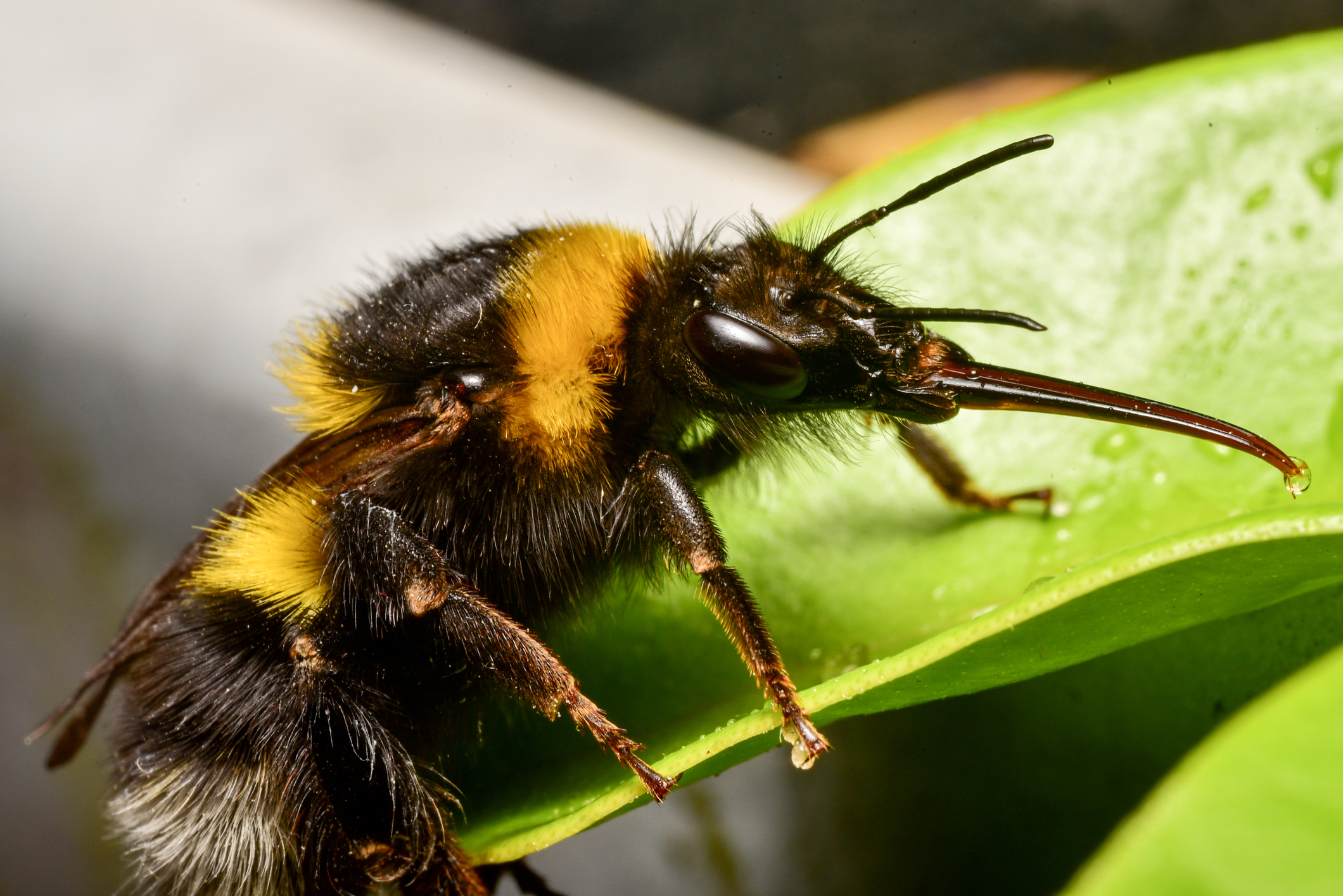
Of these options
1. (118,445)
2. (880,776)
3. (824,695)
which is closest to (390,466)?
(824,695)

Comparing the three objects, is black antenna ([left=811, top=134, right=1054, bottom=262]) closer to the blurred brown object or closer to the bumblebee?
the bumblebee

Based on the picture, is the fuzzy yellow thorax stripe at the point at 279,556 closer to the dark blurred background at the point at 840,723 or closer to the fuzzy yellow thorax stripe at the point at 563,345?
the fuzzy yellow thorax stripe at the point at 563,345

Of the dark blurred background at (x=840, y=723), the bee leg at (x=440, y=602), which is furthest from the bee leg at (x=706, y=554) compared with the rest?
the dark blurred background at (x=840, y=723)

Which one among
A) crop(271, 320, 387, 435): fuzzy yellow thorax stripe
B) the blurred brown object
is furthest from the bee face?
the blurred brown object

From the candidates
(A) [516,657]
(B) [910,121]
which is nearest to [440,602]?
(A) [516,657]

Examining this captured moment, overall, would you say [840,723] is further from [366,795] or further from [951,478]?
[366,795]

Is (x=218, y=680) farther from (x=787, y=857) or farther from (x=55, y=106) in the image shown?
(x=55, y=106)
